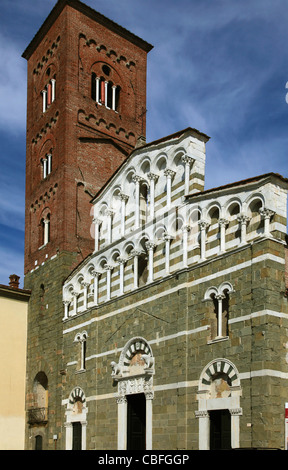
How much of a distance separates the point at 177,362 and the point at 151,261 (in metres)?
3.79

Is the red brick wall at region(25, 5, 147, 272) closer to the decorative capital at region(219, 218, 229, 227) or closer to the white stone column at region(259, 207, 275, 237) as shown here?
the decorative capital at region(219, 218, 229, 227)

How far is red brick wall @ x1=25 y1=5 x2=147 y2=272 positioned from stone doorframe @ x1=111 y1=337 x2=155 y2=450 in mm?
7546

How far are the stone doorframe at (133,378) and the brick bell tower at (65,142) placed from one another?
5.08 metres

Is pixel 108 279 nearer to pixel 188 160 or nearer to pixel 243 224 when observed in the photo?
pixel 188 160

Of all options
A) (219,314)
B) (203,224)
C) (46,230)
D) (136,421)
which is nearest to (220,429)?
(219,314)

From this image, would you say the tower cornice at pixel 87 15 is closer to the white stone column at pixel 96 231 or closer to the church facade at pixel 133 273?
the church facade at pixel 133 273

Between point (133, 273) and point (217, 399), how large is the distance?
6491mm

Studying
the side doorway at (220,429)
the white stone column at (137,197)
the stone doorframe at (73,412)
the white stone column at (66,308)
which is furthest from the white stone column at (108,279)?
the side doorway at (220,429)

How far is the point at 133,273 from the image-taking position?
21.6 meters

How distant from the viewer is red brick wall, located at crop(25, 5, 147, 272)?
90.9 feet

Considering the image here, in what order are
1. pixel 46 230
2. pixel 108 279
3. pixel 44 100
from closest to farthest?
1. pixel 108 279
2. pixel 46 230
3. pixel 44 100

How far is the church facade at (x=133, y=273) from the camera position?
16.0 m
